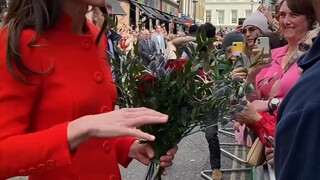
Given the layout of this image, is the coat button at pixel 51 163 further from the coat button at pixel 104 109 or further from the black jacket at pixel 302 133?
the black jacket at pixel 302 133

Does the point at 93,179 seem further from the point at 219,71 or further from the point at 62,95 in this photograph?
the point at 219,71

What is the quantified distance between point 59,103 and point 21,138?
0.62ft

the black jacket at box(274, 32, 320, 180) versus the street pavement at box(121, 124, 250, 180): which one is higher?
the black jacket at box(274, 32, 320, 180)

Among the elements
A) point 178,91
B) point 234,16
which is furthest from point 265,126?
point 234,16


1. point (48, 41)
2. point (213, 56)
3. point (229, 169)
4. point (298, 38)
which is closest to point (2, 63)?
point (48, 41)

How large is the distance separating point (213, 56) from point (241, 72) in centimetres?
16

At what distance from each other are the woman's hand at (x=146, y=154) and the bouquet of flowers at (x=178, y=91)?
2cm

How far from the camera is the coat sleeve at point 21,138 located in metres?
1.30

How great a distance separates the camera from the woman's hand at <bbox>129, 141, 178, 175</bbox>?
5.15 ft

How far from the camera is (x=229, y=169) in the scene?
233 inches

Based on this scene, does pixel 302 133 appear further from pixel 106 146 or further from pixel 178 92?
pixel 106 146

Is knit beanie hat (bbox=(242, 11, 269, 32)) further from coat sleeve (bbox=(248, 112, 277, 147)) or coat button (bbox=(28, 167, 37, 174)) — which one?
coat button (bbox=(28, 167, 37, 174))

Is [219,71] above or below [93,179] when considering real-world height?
above

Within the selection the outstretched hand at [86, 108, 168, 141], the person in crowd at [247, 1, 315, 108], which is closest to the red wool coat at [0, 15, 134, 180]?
the outstretched hand at [86, 108, 168, 141]
